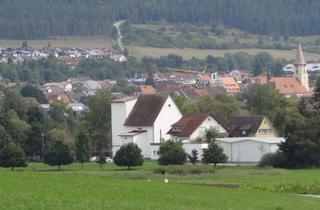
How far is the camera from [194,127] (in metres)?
81.9

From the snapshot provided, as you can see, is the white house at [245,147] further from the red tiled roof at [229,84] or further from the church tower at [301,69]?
the red tiled roof at [229,84]

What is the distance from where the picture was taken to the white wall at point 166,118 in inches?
3300

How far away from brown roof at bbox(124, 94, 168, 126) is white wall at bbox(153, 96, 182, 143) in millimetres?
283

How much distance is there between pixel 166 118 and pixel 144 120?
4.98ft

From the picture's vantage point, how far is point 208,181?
50250 millimetres

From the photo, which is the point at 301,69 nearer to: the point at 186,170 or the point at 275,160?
the point at 275,160

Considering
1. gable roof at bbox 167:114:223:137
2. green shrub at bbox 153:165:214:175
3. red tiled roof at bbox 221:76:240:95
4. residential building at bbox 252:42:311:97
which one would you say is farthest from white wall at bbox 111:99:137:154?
red tiled roof at bbox 221:76:240:95

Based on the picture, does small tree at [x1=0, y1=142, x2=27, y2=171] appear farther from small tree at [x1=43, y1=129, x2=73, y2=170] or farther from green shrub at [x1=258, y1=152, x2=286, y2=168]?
green shrub at [x1=258, y1=152, x2=286, y2=168]

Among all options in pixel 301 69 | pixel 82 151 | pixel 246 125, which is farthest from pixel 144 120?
pixel 301 69

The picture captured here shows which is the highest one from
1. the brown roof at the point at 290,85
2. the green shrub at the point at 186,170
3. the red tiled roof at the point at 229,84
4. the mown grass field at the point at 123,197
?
the red tiled roof at the point at 229,84

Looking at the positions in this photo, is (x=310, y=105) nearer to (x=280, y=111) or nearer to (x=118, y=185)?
(x=280, y=111)

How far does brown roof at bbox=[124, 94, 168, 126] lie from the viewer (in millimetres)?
83875

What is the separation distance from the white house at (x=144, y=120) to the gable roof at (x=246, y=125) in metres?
3.48

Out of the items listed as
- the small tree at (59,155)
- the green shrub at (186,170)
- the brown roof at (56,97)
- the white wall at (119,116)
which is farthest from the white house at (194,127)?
the brown roof at (56,97)
